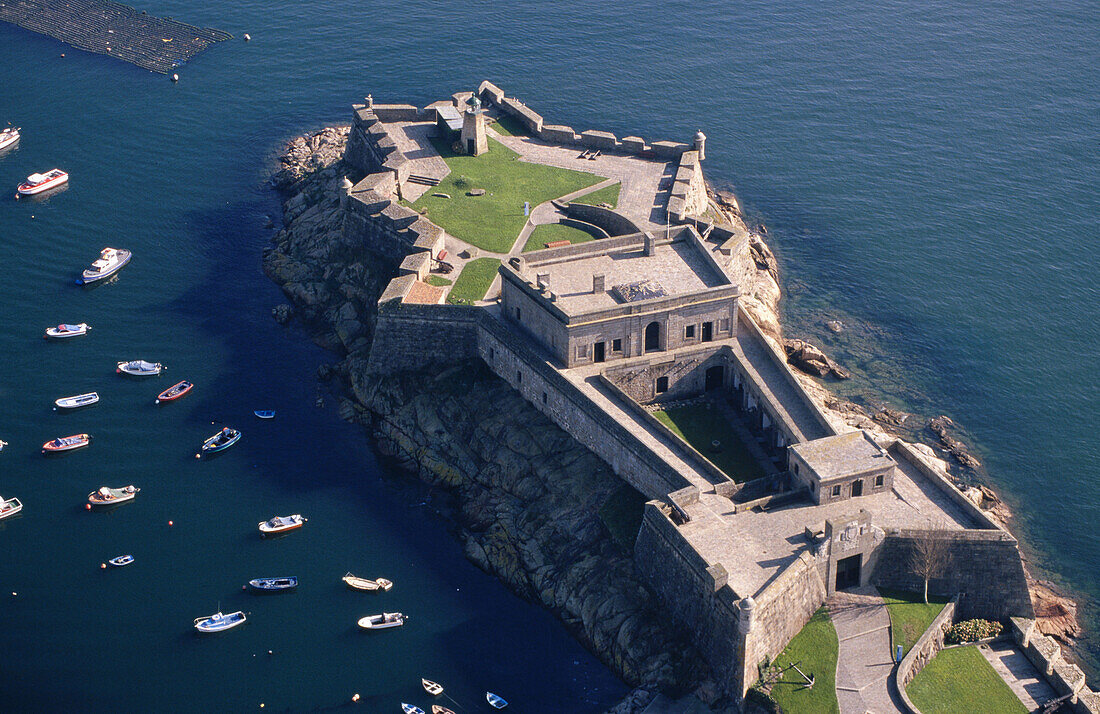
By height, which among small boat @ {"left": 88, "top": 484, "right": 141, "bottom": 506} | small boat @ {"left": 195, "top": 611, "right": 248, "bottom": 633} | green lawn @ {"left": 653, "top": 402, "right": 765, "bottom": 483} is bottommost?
small boat @ {"left": 195, "top": 611, "right": 248, "bottom": 633}

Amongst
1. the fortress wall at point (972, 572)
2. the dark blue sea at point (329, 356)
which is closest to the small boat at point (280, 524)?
the dark blue sea at point (329, 356)

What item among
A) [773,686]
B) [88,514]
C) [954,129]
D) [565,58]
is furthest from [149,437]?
[954,129]

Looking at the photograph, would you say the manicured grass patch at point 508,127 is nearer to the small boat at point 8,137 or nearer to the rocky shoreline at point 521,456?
the rocky shoreline at point 521,456

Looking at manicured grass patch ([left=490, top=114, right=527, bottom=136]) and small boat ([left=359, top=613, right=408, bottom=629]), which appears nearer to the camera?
small boat ([left=359, top=613, right=408, bottom=629])

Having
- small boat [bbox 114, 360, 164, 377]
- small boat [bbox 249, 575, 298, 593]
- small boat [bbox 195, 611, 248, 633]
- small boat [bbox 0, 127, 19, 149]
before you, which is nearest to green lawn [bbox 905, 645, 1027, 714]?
small boat [bbox 249, 575, 298, 593]

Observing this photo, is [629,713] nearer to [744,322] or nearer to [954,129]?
[744,322]

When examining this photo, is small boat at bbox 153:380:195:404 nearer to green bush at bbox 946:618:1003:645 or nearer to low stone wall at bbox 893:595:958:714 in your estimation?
low stone wall at bbox 893:595:958:714

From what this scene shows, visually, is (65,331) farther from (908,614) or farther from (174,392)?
(908,614)
